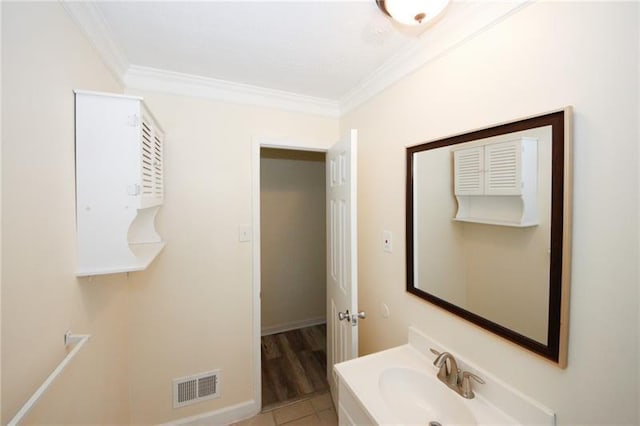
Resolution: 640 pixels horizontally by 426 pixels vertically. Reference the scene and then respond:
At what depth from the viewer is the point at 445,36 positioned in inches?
42.9

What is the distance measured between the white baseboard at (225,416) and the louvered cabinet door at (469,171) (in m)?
1.98

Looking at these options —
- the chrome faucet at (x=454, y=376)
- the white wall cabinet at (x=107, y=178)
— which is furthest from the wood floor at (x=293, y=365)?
the white wall cabinet at (x=107, y=178)

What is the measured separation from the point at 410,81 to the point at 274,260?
2.42 meters

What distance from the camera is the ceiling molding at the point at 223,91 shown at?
4.92ft

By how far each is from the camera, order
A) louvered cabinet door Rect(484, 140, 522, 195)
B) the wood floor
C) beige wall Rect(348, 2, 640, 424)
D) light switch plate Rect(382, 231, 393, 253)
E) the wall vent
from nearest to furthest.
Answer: beige wall Rect(348, 2, 640, 424)
louvered cabinet door Rect(484, 140, 522, 195)
light switch plate Rect(382, 231, 393, 253)
the wall vent
the wood floor

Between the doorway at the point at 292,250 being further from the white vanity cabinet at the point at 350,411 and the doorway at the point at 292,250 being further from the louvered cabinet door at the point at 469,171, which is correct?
the louvered cabinet door at the point at 469,171

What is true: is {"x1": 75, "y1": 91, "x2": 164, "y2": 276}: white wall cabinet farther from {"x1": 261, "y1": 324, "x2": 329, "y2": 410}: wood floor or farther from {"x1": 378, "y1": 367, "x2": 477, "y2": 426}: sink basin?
{"x1": 261, "y1": 324, "x2": 329, "y2": 410}: wood floor

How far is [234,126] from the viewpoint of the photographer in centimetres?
172

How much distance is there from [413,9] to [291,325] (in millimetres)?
3216

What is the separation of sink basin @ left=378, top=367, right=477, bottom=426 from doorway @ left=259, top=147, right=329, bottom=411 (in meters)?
1.76

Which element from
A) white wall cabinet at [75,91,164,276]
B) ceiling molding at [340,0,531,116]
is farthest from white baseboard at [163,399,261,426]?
ceiling molding at [340,0,531,116]

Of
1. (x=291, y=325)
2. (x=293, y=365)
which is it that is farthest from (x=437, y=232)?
(x=291, y=325)

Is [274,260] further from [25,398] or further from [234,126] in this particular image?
[25,398]

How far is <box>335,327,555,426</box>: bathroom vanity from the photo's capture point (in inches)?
34.3
